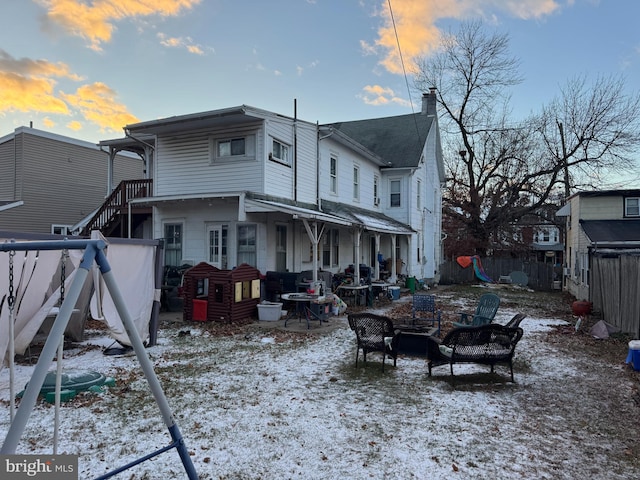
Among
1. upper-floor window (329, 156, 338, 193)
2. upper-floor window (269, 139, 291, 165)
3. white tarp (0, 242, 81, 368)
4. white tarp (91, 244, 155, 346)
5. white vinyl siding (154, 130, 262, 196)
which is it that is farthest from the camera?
upper-floor window (329, 156, 338, 193)

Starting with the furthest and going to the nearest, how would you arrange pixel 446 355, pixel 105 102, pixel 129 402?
pixel 105 102 < pixel 446 355 < pixel 129 402

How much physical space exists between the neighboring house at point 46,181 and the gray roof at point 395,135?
13.9 metres

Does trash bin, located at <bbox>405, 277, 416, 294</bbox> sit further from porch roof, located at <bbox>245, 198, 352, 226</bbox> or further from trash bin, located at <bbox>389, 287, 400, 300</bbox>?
porch roof, located at <bbox>245, 198, 352, 226</bbox>

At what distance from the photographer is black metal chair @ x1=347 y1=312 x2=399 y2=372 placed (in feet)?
21.8

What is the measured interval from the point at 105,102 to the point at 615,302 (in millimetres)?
19456

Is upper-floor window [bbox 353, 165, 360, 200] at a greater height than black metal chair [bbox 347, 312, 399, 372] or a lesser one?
greater

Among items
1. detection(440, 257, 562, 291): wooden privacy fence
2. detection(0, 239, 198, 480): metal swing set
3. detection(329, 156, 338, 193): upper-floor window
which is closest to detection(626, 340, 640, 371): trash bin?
detection(0, 239, 198, 480): metal swing set

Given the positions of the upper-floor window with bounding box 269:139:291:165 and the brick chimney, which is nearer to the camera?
the upper-floor window with bounding box 269:139:291:165

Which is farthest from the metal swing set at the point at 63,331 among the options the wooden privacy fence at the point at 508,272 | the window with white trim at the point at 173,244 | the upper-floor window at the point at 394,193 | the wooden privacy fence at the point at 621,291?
the wooden privacy fence at the point at 508,272

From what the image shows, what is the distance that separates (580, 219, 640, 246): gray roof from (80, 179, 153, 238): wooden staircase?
16.6m

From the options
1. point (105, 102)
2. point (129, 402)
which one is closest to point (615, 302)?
point (129, 402)

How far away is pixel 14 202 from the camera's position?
59.8 feet

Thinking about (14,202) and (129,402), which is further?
(14,202)

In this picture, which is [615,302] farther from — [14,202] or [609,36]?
[14,202]
